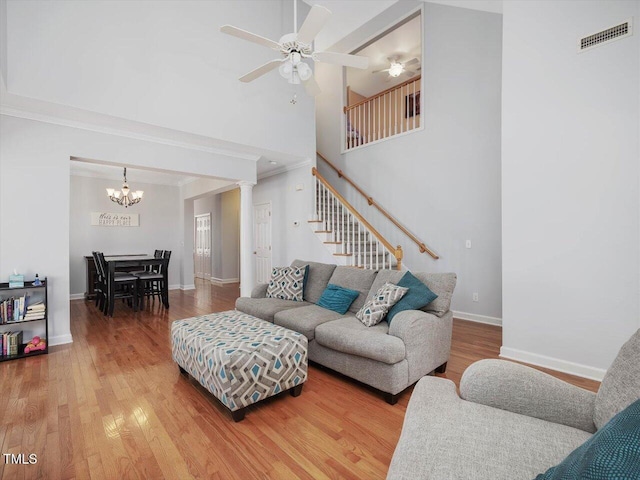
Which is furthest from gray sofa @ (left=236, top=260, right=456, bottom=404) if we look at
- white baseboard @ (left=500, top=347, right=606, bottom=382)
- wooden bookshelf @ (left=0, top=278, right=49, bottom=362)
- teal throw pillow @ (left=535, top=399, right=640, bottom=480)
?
wooden bookshelf @ (left=0, top=278, right=49, bottom=362)

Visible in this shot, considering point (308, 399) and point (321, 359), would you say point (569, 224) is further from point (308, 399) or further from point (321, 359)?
point (308, 399)

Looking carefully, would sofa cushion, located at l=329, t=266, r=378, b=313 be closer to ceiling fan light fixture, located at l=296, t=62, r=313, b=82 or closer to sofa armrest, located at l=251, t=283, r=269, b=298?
sofa armrest, located at l=251, t=283, r=269, b=298

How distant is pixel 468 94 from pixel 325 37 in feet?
11.3

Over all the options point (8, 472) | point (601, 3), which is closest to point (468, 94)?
point (601, 3)

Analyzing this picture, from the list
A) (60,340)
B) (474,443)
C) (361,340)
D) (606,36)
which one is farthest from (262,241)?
(474,443)

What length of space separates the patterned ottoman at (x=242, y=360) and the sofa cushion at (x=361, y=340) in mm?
312

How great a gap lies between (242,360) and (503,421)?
59.9 inches

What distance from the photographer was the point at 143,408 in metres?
2.26

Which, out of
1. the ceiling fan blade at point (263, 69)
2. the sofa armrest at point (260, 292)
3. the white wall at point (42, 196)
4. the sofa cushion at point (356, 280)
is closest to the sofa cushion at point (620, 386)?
the sofa cushion at point (356, 280)

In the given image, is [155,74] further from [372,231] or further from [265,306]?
[372,231]

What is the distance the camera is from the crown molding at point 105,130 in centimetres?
342

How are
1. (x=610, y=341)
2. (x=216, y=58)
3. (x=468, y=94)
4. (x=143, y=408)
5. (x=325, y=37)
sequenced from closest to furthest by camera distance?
(x=143, y=408) → (x=610, y=341) → (x=216, y=58) → (x=468, y=94) → (x=325, y=37)

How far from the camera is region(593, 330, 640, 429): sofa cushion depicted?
106 cm

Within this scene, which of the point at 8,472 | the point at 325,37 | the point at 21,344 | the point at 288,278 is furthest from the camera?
the point at 325,37
